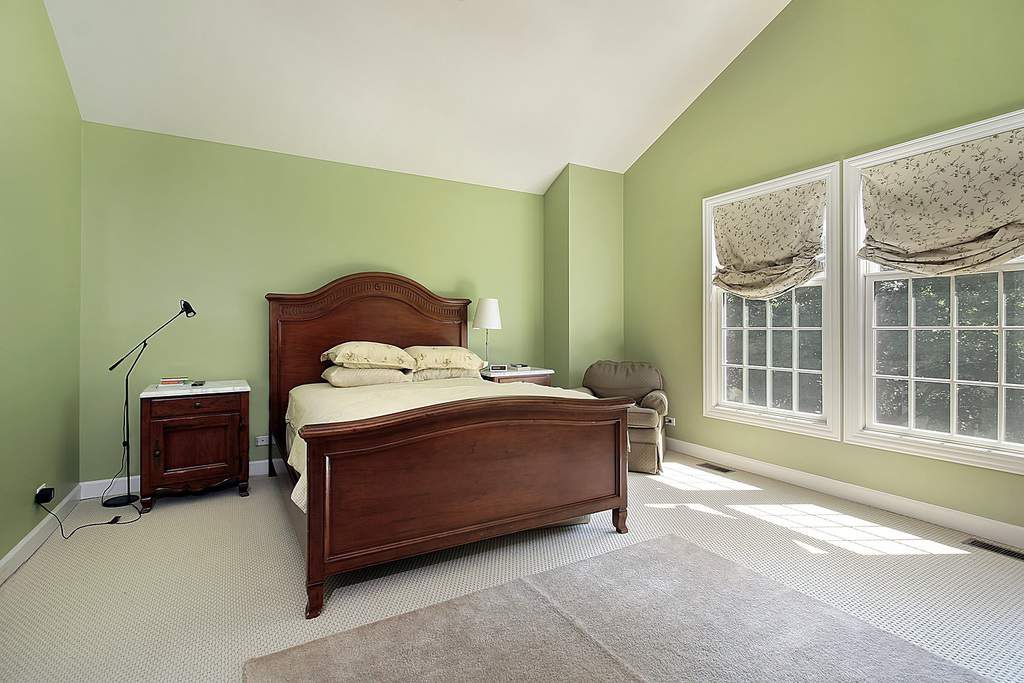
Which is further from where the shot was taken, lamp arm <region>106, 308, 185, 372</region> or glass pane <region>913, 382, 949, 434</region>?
lamp arm <region>106, 308, 185, 372</region>

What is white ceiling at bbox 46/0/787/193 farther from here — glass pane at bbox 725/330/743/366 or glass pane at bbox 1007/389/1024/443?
glass pane at bbox 1007/389/1024/443

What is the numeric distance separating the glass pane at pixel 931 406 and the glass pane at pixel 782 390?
0.77 meters

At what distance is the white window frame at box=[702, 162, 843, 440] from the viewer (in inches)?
132

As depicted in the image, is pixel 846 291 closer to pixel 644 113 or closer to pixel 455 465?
pixel 644 113

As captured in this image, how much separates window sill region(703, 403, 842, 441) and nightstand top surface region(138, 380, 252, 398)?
141 inches

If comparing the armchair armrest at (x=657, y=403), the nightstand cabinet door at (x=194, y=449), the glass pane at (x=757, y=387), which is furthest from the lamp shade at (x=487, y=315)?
the glass pane at (x=757, y=387)

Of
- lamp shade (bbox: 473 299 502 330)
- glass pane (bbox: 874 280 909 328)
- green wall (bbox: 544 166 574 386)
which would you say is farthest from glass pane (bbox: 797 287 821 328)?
lamp shade (bbox: 473 299 502 330)

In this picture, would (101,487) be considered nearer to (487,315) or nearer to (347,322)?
(347,322)

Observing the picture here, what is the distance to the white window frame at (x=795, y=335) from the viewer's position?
11.0ft

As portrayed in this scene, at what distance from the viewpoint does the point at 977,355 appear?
9.17 feet

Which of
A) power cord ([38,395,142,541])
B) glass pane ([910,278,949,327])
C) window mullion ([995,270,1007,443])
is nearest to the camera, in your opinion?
window mullion ([995,270,1007,443])

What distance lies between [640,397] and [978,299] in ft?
7.33

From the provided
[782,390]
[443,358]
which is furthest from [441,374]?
[782,390]

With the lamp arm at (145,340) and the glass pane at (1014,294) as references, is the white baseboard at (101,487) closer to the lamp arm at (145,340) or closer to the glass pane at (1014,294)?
the lamp arm at (145,340)
